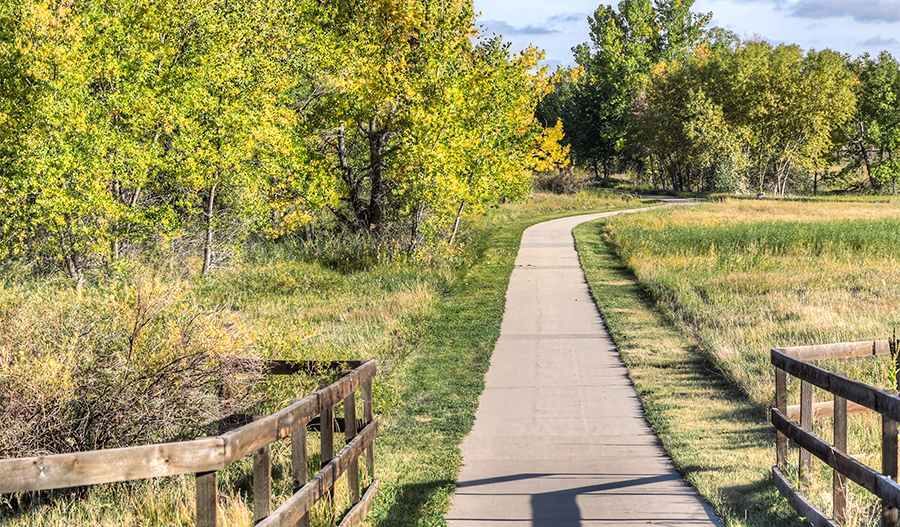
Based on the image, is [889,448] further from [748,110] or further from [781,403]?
[748,110]

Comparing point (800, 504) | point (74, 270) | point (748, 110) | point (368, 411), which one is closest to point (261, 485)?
point (368, 411)

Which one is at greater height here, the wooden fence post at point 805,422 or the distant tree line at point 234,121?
the distant tree line at point 234,121

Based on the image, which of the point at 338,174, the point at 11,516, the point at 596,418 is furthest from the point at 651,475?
the point at 338,174

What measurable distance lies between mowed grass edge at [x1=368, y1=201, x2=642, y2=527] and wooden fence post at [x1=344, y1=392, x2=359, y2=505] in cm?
32

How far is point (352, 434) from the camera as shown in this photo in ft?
18.9

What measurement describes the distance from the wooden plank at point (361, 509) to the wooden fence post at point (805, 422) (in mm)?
3404

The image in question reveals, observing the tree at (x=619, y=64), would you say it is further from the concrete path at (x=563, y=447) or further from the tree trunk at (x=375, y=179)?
the concrete path at (x=563, y=447)

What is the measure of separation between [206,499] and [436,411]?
5.76 meters

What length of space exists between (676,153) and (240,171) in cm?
4661

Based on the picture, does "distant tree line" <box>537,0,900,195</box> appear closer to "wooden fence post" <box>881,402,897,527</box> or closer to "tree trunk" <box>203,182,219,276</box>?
"tree trunk" <box>203,182,219,276</box>

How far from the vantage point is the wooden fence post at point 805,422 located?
230 inches

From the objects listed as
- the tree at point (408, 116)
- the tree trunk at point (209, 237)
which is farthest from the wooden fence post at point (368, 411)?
the tree trunk at point (209, 237)

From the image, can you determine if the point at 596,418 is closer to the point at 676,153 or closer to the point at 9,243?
the point at 9,243

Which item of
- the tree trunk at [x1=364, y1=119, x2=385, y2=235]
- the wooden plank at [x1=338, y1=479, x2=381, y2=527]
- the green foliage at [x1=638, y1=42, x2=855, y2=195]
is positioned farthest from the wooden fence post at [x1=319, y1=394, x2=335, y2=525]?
the green foliage at [x1=638, y1=42, x2=855, y2=195]
